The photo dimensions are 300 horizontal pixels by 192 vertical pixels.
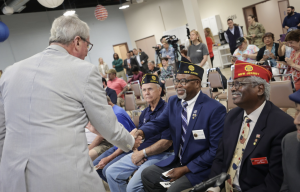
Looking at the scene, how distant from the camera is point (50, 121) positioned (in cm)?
134

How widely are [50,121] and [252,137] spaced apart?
3.98ft

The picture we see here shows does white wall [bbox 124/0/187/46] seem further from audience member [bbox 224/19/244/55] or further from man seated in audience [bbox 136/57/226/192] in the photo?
man seated in audience [bbox 136/57/226/192]

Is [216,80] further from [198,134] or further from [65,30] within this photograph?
[65,30]

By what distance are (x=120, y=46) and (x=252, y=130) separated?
50.4 ft

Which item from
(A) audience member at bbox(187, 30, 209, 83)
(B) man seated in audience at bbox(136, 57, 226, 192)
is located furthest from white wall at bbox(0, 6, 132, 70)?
(B) man seated in audience at bbox(136, 57, 226, 192)

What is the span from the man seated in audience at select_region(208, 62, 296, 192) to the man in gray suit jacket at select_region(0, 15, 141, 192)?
87 centimetres

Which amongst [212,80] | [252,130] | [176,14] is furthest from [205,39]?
[252,130]

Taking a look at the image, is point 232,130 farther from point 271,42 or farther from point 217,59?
point 217,59

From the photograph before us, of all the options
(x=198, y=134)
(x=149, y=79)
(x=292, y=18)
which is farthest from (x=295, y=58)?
(x=292, y=18)

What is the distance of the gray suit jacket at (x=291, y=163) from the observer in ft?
4.09

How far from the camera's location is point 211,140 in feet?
6.70

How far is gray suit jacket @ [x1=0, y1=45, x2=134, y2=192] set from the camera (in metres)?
1.31

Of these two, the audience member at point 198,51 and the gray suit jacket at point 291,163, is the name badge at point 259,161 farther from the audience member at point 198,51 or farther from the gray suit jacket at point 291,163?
the audience member at point 198,51

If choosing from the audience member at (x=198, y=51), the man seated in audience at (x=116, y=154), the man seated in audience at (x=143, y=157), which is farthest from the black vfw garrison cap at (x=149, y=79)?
the audience member at (x=198, y=51)
